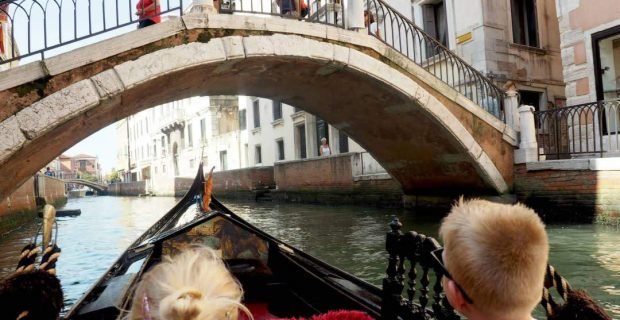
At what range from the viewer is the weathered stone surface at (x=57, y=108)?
2.82m

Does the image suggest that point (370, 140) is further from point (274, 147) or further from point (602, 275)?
point (274, 147)

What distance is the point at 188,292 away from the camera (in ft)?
2.00

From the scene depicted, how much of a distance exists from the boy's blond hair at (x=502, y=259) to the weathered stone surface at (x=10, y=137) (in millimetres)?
2799

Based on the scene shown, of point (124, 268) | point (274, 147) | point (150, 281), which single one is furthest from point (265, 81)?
point (274, 147)

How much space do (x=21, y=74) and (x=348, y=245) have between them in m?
2.63

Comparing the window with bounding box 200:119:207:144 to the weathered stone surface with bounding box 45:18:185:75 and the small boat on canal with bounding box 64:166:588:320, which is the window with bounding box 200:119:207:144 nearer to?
the weathered stone surface with bounding box 45:18:185:75

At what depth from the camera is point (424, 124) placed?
16.5 feet

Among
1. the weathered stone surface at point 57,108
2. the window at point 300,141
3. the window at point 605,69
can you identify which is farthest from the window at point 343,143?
the weathered stone surface at point 57,108

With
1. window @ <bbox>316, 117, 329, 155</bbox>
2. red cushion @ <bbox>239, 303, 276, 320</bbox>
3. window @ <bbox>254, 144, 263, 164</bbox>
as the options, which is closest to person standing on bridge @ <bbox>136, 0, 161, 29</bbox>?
red cushion @ <bbox>239, 303, 276, 320</bbox>

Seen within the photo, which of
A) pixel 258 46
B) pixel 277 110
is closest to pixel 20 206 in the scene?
pixel 258 46

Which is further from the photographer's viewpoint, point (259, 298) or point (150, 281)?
point (259, 298)

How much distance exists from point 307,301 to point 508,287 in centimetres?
140

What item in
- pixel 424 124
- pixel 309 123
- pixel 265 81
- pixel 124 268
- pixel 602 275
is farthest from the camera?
pixel 309 123

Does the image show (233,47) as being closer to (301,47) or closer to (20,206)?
(301,47)
